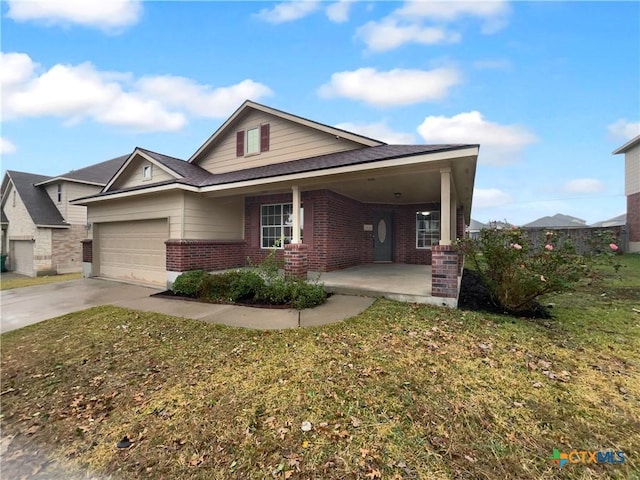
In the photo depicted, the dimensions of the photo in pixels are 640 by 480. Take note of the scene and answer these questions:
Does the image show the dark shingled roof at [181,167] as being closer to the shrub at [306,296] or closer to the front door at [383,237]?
the shrub at [306,296]

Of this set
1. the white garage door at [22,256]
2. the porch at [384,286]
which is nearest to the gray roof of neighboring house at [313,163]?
the porch at [384,286]

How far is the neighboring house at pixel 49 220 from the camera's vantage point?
1678 centimetres

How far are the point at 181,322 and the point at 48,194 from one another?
20844 mm

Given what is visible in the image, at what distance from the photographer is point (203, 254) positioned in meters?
8.87

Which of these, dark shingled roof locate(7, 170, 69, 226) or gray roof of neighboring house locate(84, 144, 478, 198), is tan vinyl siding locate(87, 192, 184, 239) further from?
dark shingled roof locate(7, 170, 69, 226)

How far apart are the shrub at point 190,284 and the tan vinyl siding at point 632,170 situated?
2258cm

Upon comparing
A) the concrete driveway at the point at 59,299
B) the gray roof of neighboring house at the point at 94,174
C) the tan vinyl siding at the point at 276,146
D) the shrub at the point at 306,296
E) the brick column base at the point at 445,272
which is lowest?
the concrete driveway at the point at 59,299

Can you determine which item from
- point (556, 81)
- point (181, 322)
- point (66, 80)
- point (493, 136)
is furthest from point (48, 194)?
point (493, 136)

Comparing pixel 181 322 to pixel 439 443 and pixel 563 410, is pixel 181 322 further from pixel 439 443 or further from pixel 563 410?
pixel 563 410

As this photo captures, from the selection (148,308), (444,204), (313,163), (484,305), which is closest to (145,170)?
(148,308)

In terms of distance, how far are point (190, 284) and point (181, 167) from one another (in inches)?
213

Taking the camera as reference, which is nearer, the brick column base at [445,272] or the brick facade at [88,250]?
the brick column base at [445,272]

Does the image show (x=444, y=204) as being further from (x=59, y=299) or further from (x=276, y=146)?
(x=59, y=299)

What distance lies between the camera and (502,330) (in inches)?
170
